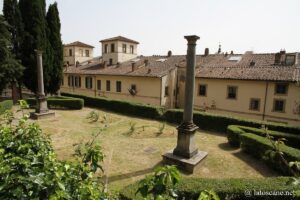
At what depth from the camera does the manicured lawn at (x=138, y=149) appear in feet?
27.7

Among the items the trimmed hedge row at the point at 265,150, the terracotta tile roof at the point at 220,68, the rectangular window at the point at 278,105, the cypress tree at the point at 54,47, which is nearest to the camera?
the trimmed hedge row at the point at 265,150

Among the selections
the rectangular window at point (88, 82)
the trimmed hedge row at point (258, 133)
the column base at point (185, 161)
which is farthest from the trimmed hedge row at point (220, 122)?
the rectangular window at point (88, 82)

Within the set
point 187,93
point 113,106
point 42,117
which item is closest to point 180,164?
point 187,93

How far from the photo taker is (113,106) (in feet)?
70.3

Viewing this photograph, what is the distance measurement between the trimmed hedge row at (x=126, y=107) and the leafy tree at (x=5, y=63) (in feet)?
23.6

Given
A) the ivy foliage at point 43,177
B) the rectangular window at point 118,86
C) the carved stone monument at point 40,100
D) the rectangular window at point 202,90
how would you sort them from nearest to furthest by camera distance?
1. the ivy foliage at point 43,177
2. the carved stone monument at point 40,100
3. the rectangular window at point 202,90
4. the rectangular window at point 118,86

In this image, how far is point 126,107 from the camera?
2025 cm

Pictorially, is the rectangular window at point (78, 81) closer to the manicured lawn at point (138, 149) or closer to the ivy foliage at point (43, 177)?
the manicured lawn at point (138, 149)

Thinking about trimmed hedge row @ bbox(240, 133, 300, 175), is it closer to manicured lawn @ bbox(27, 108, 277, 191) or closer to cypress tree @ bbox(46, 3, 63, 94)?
manicured lawn @ bbox(27, 108, 277, 191)

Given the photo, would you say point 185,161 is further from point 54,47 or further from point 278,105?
point 54,47

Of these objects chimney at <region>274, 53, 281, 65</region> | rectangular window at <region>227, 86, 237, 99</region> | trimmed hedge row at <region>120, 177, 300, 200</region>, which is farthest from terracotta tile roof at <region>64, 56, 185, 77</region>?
trimmed hedge row at <region>120, 177, 300, 200</region>

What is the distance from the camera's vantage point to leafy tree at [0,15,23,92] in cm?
1803

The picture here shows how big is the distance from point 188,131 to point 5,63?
58.0 feet

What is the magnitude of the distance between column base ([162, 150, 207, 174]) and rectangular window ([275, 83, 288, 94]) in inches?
541
